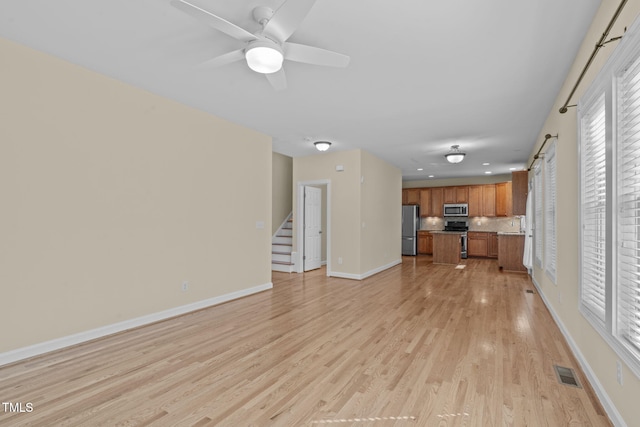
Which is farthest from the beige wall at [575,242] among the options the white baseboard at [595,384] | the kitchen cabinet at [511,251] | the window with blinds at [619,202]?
the kitchen cabinet at [511,251]

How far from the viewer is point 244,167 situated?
4.98m

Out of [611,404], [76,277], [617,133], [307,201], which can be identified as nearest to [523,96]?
[617,133]

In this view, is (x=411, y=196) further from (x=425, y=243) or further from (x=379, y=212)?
(x=379, y=212)

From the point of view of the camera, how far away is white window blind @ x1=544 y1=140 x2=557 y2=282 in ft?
13.3

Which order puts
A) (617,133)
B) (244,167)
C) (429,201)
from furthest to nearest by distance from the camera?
→ (429,201)
(244,167)
(617,133)

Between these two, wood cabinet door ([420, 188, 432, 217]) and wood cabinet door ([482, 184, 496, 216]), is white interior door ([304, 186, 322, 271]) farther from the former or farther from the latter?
wood cabinet door ([482, 184, 496, 216])

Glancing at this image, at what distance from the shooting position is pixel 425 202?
1105cm

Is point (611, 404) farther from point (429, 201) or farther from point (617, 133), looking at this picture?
point (429, 201)

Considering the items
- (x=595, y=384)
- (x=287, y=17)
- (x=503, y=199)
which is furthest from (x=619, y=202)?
(x=503, y=199)

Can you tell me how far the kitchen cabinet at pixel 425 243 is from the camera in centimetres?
1078

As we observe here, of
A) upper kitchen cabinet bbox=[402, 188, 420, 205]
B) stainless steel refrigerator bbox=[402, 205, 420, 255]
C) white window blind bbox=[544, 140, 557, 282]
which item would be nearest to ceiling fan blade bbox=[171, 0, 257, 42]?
white window blind bbox=[544, 140, 557, 282]

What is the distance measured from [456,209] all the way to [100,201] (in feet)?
32.3

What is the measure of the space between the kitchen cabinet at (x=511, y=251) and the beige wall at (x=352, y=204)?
2893mm

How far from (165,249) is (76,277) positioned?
0.94 meters
